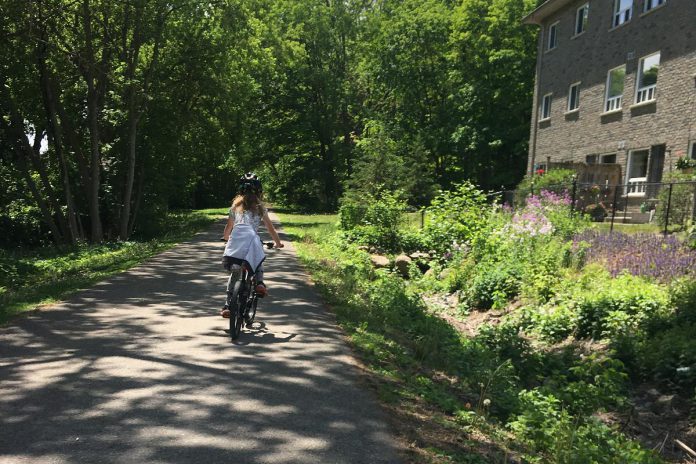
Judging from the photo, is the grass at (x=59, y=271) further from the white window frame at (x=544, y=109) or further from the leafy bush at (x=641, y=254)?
the white window frame at (x=544, y=109)

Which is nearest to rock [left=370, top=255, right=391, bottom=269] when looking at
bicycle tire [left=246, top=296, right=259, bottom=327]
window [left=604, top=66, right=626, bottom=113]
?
bicycle tire [left=246, top=296, right=259, bottom=327]

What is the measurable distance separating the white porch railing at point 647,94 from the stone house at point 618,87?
0.11ft

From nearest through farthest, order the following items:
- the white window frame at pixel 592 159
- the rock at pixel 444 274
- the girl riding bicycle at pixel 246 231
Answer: the girl riding bicycle at pixel 246 231 < the rock at pixel 444 274 < the white window frame at pixel 592 159

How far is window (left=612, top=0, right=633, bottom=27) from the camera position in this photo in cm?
1970

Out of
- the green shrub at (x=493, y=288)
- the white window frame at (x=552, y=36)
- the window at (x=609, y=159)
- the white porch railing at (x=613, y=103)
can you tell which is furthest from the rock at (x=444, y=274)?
the white window frame at (x=552, y=36)

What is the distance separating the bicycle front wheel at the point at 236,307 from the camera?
20.2ft

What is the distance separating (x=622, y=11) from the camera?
20.1 m

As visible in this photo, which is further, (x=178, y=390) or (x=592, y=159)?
(x=592, y=159)

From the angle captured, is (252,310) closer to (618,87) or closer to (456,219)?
(456,219)

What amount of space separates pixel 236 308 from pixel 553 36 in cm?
2444

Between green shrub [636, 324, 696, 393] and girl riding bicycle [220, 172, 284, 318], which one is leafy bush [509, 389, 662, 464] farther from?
girl riding bicycle [220, 172, 284, 318]

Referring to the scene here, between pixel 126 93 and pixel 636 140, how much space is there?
17921mm

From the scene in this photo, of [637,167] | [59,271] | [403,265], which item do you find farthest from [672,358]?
[637,167]

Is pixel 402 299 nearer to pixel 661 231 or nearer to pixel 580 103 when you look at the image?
pixel 661 231
